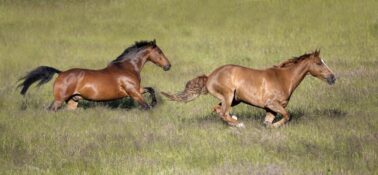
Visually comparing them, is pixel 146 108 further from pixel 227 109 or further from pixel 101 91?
pixel 227 109

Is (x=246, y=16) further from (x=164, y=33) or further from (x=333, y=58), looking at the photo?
(x=333, y=58)

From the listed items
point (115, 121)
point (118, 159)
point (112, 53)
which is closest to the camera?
point (118, 159)

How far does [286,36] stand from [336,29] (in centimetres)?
252

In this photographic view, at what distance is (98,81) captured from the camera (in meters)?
13.6

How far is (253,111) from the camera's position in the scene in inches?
529

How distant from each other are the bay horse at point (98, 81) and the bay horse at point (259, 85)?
2670mm

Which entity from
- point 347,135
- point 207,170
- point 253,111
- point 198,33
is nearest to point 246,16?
point 198,33

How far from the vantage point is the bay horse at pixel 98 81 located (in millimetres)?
13445

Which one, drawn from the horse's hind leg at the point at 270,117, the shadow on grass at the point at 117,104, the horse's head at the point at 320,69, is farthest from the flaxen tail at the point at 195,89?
the shadow on grass at the point at 117,104

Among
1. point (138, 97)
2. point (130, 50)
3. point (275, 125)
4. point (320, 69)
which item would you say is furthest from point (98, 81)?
point (320, 69)

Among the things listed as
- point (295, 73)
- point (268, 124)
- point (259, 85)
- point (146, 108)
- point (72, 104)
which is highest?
point (295, 73)

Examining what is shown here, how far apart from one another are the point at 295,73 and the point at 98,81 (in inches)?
172

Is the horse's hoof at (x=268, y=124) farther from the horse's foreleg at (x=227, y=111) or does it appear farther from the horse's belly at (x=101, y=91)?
the horse's belly at (x=101, y=91)

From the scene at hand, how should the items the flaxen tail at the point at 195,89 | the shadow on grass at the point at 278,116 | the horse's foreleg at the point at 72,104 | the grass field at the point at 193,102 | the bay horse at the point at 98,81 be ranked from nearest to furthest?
the grass field at the point at 193,102 < the flaxen tail at the point at 195,89 < the shadow on grass at the point at 278,116 < the bay horse at the point at 98,81 < the horse's foreleg at the point at 72,104
